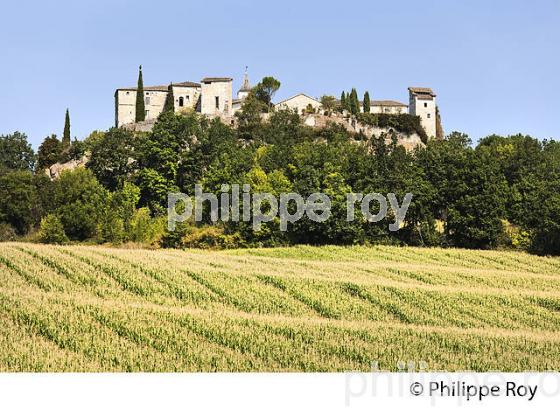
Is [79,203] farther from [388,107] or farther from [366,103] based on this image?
[388,107]

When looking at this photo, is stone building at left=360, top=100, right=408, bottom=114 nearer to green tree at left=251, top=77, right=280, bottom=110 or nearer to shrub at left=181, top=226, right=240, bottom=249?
green tree at left=251, top=77, right=280, bottom=110

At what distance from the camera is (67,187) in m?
47.1

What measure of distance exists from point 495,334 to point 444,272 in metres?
10.8

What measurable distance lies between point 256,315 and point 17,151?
3293 inches

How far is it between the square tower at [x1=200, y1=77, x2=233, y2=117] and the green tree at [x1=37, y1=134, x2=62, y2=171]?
16689mm

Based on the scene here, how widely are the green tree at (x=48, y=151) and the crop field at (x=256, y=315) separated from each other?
44.0 meters

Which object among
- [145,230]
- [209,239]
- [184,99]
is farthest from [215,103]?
[209,239]

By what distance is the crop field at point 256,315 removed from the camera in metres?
14.7

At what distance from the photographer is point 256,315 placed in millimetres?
18734

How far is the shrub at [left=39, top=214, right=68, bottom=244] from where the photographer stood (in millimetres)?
42188

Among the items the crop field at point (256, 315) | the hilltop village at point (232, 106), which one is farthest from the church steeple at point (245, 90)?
the crop field at point (256, 315)

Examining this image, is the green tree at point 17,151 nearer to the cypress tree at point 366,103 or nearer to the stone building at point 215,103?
the stone building at point 215,103
